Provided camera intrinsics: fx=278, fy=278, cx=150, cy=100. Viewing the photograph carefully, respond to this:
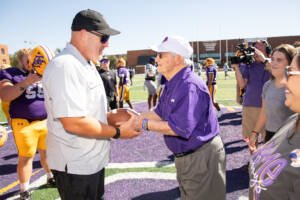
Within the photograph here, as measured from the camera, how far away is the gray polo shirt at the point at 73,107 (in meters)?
2.32

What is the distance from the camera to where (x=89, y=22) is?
8.33 feet

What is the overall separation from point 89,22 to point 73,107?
0.81 m

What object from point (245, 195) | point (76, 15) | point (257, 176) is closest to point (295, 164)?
point (257, 176)

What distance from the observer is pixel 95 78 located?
2662mm

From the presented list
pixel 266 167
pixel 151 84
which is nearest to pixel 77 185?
pixel 266 167

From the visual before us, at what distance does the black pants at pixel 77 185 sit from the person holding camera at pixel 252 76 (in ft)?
12.2

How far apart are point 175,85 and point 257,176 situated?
1199 millimetres

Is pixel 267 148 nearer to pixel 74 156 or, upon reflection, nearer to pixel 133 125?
pixel 133 125

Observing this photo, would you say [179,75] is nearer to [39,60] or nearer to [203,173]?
[203,173]

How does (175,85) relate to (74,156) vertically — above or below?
above

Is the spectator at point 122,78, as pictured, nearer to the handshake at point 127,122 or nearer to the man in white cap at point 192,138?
the handshake at point 127,122

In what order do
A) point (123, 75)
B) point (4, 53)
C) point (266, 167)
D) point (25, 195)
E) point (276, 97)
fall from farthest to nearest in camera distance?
point (4, 53)
point (123, 75)
point (25, 195)
point (276, 97)
point (266, 167)

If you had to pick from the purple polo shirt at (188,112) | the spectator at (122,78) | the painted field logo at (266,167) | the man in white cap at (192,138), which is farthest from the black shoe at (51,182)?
the spectator at (122,78)

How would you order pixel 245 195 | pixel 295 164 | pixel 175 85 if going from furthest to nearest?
pixel 245 195
pixel 175 85
pixel 295 164
